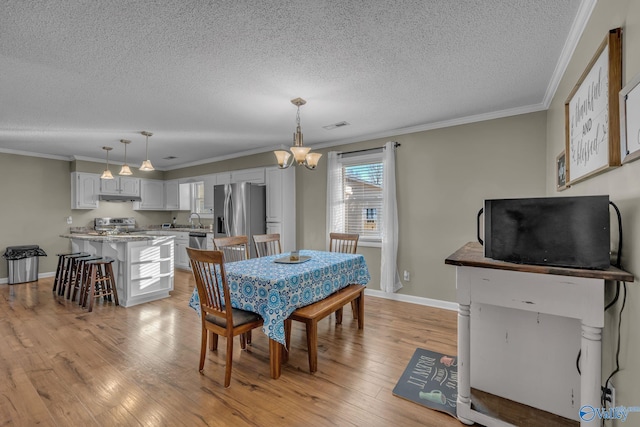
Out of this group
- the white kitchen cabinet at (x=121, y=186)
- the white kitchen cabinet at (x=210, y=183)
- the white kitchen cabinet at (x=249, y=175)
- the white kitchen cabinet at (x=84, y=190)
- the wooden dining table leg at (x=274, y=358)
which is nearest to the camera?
the wooden dining table leg at (x=274, y=358)

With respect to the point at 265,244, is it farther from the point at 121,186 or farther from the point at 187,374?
the point at 121,186

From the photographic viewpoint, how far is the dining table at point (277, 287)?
2047 millimetres

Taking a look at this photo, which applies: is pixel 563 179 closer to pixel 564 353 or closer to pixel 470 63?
pixel 470 63

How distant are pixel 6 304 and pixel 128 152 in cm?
289

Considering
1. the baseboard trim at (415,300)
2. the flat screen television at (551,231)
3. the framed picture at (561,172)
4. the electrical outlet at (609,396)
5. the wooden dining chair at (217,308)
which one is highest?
the framed picture at (561,172)

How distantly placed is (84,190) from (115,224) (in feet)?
2.93

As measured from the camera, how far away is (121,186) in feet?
21.0

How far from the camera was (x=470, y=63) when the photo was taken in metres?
2.28

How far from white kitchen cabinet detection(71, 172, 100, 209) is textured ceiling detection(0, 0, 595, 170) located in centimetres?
206

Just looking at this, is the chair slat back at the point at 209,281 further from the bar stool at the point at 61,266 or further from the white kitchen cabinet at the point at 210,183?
the white kitchen cabinet at the point at 210,183

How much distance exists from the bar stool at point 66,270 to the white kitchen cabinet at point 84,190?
5.69 feet

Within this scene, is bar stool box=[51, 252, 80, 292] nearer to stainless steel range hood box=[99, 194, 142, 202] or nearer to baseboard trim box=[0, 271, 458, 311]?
stainless steel range hood box=[99, 194, 142, 202]

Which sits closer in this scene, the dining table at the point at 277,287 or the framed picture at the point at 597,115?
the framed picture at the point at 597,115

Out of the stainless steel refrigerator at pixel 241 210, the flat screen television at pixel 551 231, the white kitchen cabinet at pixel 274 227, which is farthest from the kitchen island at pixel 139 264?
the flat screen television at pixel 551 231
